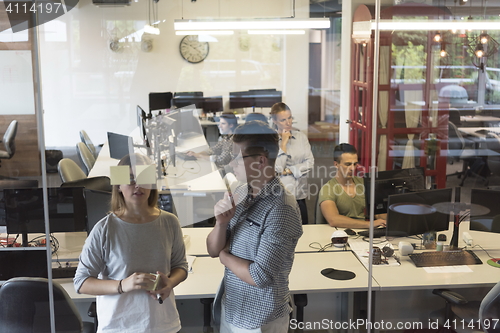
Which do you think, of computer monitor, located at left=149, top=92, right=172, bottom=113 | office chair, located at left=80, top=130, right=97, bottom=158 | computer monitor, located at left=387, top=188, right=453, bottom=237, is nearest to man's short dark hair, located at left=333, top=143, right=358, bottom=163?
computer monitor, located at left=387, top=188, right=453, bottom=237

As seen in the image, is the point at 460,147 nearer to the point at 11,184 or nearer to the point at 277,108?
the point at 277,108

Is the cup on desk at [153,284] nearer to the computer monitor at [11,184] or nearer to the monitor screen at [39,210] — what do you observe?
the monitor screen at [39,210]

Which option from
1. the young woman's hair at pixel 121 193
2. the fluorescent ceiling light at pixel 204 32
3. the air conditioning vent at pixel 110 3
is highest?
the air conditioning vent at pixel 110 3

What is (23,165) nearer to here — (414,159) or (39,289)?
(39,289)

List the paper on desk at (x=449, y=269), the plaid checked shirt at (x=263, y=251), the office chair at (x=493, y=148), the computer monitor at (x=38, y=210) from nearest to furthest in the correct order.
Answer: the plaid checked shirt at (x=263, y=251) < the computer monitor at (x=38, y=210) < the paper on desk at (x=449, y=269) < the office chair at (x=493, y=148)

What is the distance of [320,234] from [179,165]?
1.10 m

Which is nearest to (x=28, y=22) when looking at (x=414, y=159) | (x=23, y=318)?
(x=23, y=318)

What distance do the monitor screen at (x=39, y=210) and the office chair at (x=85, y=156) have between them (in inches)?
6.6

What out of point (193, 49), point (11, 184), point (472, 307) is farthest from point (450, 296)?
point (11, 184)

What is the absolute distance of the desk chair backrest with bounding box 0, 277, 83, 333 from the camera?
276cm

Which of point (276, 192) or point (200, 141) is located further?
point (200, 141)

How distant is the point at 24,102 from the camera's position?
9.84ft

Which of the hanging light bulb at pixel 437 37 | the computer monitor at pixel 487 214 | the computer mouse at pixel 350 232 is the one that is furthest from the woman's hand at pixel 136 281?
the hanging light bulb at pixel 437 37

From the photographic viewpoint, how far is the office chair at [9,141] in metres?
3.02
